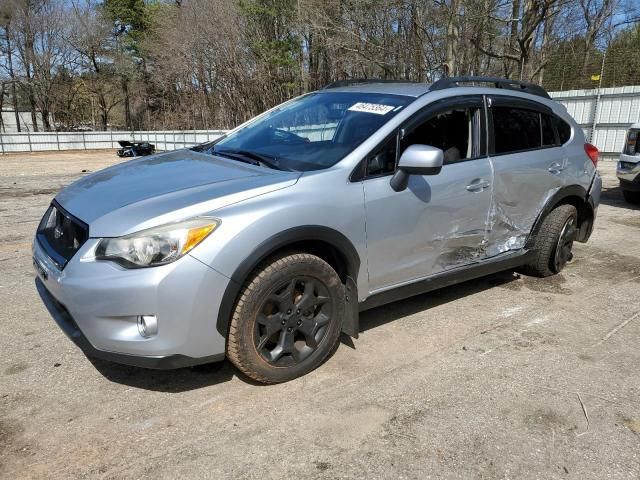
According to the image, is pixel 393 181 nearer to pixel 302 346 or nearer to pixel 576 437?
pixel 302 346

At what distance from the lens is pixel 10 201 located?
31.5 ft

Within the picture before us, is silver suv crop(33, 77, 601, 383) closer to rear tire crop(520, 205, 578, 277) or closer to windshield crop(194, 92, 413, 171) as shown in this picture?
windshield crop(194, 92, 413, 171)

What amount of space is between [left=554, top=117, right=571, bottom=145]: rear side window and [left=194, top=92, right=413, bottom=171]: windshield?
6.31 ft

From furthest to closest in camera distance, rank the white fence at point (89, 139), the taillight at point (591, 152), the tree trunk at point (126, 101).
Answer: the tree trunk at point (126, 101), the white fence at point (89, 139), the taillight at point (591, 152)

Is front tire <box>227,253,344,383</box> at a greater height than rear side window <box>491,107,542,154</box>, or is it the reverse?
rear side window <box>491,107,542,154</box>

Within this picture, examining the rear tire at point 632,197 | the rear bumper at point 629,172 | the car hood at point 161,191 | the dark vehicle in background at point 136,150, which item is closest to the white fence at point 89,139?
the dark vehicle in background at point 136,150

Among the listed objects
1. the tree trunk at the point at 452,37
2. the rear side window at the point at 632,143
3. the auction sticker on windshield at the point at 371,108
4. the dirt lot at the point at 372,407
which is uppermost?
the tree trunk at the point at 452,37

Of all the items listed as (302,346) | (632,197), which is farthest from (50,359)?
(632,197)

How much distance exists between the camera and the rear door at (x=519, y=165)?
13.3 ft

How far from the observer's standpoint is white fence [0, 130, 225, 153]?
99.6 feet

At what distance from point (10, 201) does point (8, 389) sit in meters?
7.95

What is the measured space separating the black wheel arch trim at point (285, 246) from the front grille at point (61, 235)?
2.64ft

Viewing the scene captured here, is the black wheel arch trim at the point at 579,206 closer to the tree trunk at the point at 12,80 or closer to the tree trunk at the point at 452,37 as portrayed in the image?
the tree trunk at the point at 452,37

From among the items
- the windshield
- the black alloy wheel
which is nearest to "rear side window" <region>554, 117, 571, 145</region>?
the windshield
